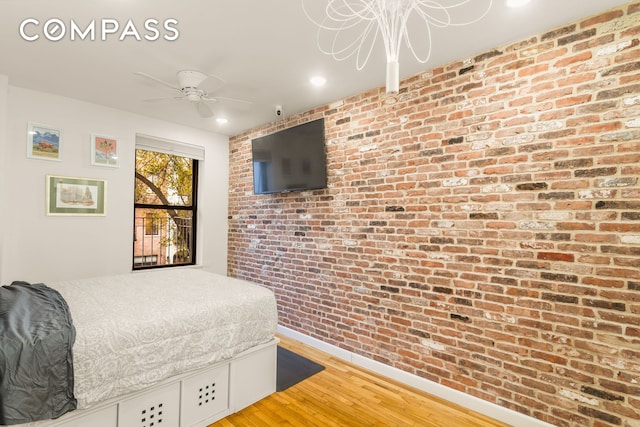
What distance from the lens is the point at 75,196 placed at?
315 centimetres

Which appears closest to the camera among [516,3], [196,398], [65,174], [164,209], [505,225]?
[516,3]

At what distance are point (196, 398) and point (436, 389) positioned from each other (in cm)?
172

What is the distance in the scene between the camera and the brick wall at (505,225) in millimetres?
1690

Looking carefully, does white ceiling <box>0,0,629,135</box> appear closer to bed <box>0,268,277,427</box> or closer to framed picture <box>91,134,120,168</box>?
framed picture <box>91,134,120,168</box>

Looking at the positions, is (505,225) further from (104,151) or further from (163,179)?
(163,179)

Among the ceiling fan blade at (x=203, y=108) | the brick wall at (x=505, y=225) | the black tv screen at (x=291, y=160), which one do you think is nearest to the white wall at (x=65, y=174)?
the black tv screen at (x=291, y=160)

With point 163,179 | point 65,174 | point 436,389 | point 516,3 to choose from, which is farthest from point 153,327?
point 163,179

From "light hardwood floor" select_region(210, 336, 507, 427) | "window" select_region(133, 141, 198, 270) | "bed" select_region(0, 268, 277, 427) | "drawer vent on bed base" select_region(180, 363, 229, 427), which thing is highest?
"window" select_region(133, 141, 198, 270)

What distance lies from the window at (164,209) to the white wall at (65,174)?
349mm

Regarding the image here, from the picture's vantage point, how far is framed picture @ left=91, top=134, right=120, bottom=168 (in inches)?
128

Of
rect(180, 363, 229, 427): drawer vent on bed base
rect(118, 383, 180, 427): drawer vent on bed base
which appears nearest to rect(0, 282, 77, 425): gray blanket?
rect(118, 383, 180, 427): drawer vent on bed base

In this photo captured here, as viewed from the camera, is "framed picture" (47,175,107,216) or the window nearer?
"framed picture" (47,175,107,216)

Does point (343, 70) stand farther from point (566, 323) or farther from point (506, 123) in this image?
point (566, 323)

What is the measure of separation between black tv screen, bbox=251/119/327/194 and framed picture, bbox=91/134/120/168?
152cm
